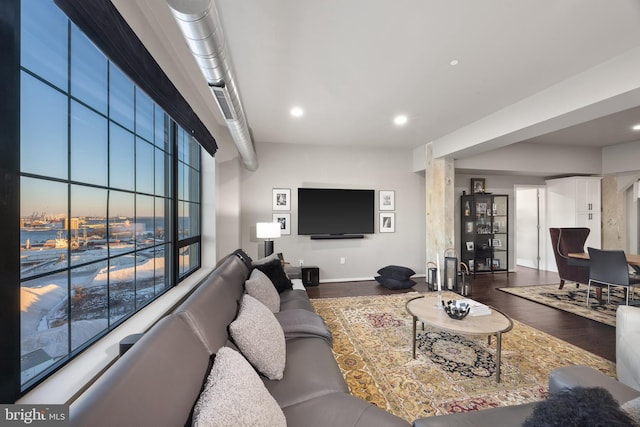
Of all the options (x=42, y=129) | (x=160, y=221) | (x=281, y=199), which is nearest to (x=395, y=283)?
(x=281, y=199)

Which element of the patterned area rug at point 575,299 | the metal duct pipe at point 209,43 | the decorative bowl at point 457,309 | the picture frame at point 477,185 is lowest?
the patterned area rug at point 575,299

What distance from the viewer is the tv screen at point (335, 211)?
15.2 feet

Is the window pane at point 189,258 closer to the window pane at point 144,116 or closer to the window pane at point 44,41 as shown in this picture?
the window pane at point 144,116

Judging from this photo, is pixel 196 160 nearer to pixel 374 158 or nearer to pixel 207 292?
pixel 207 292

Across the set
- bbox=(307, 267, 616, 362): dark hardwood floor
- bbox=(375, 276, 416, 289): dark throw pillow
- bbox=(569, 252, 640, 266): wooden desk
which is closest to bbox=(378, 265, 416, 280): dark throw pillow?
bbox=(375, 276, 416, 289): dark throw pillow

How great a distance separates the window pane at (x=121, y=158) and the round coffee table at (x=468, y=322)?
2502 millimetres

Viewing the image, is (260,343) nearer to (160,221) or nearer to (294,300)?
(294,300)

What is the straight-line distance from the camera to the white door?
604 centimetres

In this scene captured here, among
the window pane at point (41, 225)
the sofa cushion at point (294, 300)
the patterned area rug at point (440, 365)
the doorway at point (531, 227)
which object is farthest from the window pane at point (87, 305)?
the doorway at point (531, 227)

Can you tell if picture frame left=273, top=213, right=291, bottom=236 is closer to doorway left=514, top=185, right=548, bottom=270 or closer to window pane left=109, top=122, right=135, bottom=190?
window pane left=109, top=122, right=135, bottom=190

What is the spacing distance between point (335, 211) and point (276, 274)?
2123 mm

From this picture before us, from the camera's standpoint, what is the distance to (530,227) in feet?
20.6

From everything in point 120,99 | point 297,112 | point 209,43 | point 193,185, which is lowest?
point 193,185

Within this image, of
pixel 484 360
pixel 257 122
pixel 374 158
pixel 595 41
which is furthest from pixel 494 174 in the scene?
pixel 257 122
